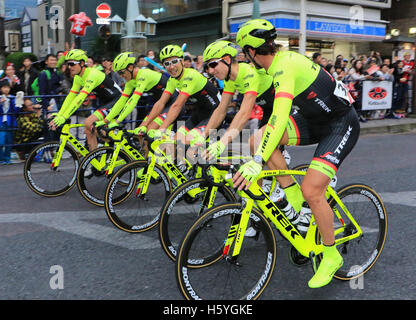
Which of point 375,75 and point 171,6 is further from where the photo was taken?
point 171,6

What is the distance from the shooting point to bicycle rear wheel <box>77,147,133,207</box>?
6.19 m

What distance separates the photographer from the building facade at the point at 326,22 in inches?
958

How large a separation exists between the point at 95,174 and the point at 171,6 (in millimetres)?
28551

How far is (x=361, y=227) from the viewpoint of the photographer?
162 inches

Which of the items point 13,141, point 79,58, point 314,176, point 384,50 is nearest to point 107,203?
point 314,176

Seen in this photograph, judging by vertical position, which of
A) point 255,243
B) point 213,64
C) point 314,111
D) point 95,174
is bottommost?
point 255,243

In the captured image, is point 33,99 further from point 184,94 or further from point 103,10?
point 103,10

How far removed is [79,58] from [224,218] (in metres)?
4.98

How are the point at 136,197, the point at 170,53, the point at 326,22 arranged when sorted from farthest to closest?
the point at 326,22 < the point at 170,53 < the point at 136,197

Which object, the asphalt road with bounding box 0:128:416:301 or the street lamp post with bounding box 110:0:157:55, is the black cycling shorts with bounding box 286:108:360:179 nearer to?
the asphalt road with bounding box 0:128:416:301

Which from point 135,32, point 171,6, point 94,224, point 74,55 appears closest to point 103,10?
point 135,32

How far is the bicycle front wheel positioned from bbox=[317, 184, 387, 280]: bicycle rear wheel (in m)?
0.80

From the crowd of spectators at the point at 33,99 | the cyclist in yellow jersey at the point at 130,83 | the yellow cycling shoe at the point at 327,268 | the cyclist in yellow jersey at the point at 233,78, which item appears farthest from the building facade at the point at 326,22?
the yellow cycling shoe at the point at 327,268

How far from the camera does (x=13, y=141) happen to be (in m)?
9.36
